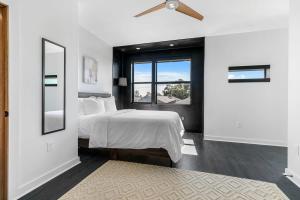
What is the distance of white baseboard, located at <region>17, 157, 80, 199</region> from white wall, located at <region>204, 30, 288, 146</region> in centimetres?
327

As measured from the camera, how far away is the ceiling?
9.52 ft

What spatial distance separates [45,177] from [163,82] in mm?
4254

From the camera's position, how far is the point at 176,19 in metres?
3.52

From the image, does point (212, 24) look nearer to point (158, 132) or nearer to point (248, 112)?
point (248, 112)

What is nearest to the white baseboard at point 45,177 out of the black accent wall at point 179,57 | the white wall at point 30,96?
the white wall at point 30,96

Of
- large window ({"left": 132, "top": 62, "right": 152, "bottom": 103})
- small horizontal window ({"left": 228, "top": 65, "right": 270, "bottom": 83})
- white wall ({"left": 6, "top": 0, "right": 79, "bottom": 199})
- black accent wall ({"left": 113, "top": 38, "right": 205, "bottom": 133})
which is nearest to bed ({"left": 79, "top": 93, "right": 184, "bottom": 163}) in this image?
white wall ({"left": 6, "top": 0, "right": 79, "bottom": 199})

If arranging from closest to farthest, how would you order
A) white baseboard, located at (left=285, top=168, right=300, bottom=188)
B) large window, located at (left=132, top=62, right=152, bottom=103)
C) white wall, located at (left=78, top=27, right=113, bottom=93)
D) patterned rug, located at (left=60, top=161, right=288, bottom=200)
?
patterned rug, located at (left=60, top=161, right=288, bottom=200), white baseboard, located at (left=285, top=168, right=300, bottom=188), white wall, located at (left=78, top=27, right=113, bottom=93), large window, located at (left=132, top=62, right=152, bottom=103)

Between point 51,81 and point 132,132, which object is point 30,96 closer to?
point 51,81

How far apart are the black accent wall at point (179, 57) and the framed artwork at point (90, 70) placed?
106cm

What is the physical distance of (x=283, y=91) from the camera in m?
3.83

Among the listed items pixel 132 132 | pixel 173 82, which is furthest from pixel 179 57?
pixel 132 132

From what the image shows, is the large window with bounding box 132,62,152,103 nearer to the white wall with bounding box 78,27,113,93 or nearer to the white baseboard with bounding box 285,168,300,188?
the white wall with bounding box 78,27,113,93

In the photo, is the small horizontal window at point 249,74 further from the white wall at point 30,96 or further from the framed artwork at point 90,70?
the white wall at point 30,96

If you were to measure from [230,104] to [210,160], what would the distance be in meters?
A: 1.88
